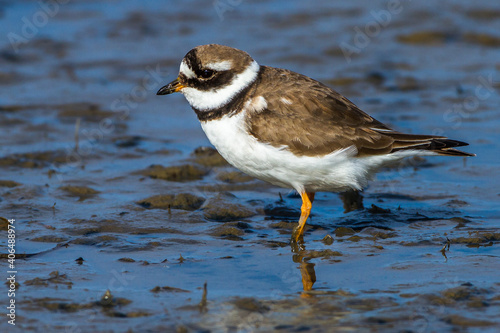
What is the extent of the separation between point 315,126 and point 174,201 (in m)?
2.06

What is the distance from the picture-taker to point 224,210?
736 cm

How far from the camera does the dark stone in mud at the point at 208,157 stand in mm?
8787

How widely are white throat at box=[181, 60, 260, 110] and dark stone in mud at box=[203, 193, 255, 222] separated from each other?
1.29 metres

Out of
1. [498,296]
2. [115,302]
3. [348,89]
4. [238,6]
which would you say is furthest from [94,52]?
[498,296]

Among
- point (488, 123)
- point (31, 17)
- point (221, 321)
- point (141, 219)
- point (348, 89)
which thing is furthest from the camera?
point (31, 17)

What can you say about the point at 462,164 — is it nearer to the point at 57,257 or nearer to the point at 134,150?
the point at 134,150

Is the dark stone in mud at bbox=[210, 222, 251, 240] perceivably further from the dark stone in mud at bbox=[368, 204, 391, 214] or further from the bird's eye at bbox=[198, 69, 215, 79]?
the bird's eye at bbox=[198, 69, 215, 79]

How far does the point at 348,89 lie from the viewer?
1157 centimetres

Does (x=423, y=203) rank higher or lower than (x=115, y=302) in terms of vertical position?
higher

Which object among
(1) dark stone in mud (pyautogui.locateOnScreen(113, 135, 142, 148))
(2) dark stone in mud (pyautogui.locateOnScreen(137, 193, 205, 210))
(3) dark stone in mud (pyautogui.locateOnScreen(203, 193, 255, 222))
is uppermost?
(1) dark stone in mud (pyautogui.locateOnScreen(113, 135, 142, 148))

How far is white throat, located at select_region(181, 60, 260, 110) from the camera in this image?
6500 mm

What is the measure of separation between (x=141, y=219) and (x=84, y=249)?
897 millimetres

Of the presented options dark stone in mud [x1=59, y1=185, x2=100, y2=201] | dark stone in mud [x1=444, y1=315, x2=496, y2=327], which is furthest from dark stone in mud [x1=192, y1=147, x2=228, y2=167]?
dark stone in mud [x1=444, y1=315, x2=496, y2=327]

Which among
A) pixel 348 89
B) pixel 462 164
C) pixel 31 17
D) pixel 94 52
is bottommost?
pixel 462 164
